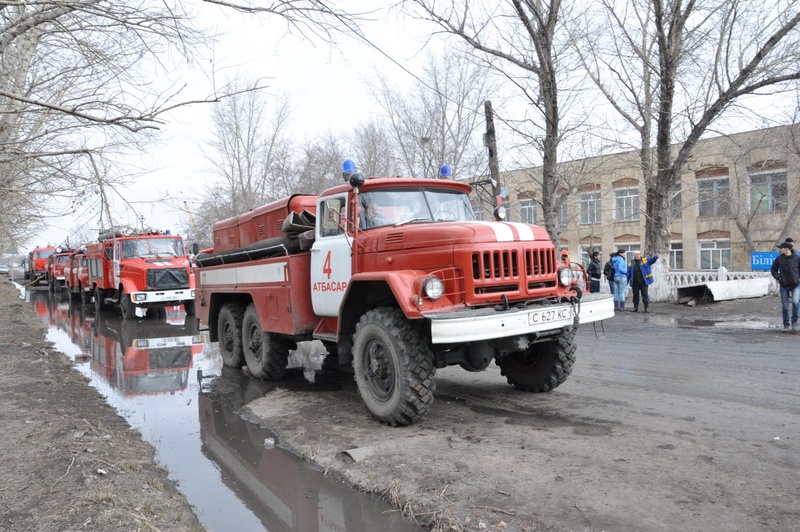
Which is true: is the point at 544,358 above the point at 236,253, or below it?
below

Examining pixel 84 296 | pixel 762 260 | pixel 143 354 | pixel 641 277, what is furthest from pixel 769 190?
pixel 84 296

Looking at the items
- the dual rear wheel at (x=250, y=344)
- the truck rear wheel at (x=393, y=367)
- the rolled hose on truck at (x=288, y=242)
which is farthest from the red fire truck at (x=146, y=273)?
the truck rear wheel at (x=393, y=367)

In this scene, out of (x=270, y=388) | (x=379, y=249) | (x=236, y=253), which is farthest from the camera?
(x=236, y=253)

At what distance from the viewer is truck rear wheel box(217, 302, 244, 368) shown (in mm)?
9383

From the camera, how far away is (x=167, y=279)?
55.6 ft

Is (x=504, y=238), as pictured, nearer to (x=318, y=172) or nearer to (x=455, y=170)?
(x=455, y=170)

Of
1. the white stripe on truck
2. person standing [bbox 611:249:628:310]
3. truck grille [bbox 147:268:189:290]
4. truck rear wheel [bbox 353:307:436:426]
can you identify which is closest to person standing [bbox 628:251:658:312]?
person standing [bbox 611:249:628:310]

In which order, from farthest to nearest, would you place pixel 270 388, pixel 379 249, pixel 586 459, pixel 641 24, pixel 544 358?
1. pixel 641 24
2. pixel 270 388
3. pixel 544 358
4. pixel 379 249
5. pixel 586 459

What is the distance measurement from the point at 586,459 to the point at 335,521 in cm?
201

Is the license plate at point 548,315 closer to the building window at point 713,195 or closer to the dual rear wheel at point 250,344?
the dual rear wheel at point 250,344

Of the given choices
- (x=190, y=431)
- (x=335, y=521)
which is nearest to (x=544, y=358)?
(x=335, y=521)

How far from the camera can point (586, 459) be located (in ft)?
15.3

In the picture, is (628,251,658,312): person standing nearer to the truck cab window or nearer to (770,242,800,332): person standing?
(770,242,800,332): person standing

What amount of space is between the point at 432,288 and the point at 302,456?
187cm
